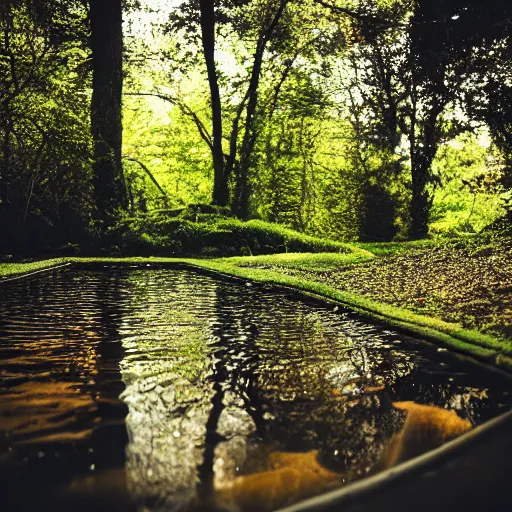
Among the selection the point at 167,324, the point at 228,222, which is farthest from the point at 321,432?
the point at 228,222

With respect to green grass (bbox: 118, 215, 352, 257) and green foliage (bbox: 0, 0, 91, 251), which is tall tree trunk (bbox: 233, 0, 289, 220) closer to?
green grass (bbox: 118, 215, 352, 257)

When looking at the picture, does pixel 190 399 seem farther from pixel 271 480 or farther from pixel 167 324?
pixel 167 324

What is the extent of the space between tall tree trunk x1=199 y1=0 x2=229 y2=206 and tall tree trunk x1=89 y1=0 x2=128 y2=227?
329 centimetres

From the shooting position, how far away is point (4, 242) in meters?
18.9

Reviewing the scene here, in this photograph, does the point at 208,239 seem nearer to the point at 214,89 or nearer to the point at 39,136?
the point at 39,136

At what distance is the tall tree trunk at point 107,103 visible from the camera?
2091cm

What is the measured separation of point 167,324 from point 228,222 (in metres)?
13.1

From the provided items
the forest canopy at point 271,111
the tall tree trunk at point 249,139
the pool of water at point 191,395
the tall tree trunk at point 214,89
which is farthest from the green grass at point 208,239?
the pool of water at point 191,395

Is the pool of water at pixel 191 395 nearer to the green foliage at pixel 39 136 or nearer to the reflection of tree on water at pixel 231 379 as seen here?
the reflection of tree on water at pixel 231 379

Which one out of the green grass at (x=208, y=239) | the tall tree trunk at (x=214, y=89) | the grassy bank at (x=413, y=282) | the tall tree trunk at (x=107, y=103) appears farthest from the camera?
the tall tree trunk at (x=214, y=89)

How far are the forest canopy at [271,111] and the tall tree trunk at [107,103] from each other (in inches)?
1.6

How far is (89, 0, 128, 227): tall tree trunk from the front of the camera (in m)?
20.9

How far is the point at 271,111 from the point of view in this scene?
27203mm

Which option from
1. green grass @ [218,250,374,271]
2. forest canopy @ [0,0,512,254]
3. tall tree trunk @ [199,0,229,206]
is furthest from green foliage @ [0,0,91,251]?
green grass @ [218,250,374,271]
